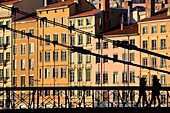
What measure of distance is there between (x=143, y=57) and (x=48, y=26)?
10441mm

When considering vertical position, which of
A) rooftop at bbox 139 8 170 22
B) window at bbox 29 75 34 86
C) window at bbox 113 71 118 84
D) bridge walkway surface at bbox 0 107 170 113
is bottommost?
window at bbox 29 75 34 86

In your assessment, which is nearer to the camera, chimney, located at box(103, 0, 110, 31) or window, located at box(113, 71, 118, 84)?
window, located at box(113, 71, 118, 84)

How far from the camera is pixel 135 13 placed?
70.0 meters

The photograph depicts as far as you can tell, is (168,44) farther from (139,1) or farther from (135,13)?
(139,1)

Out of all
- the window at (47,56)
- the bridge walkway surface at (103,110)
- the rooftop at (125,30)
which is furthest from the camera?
the window at (47,56)

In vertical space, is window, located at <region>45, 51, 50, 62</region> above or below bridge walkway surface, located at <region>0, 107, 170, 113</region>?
below

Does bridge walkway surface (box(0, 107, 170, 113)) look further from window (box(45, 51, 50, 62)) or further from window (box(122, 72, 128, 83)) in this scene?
window (box(45, 51, 50, 62))

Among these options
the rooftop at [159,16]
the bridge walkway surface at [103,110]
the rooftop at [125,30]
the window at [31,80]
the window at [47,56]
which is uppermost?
the rooftop at [159,16]

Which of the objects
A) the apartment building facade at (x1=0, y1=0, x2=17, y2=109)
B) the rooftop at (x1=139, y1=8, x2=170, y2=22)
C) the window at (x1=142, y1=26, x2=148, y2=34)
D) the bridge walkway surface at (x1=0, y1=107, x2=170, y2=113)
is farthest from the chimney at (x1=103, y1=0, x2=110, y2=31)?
the bridge walkway surface at (x1=0, y1=107, x2=170, y2=113)


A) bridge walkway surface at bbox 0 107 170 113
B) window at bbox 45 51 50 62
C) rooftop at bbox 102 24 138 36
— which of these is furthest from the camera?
window at bbox 45 51 50 62

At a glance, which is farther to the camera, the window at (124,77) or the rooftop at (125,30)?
the rooftop at (125,30)

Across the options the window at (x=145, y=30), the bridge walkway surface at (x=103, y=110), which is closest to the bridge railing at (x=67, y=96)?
the bridge walkway surface at (x=103, y=110)

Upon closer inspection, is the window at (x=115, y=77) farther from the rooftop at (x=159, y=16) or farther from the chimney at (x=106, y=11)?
the rooftop at (x=159, y=16)

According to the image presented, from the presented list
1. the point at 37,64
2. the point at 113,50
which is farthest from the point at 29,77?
the point at 113,50
